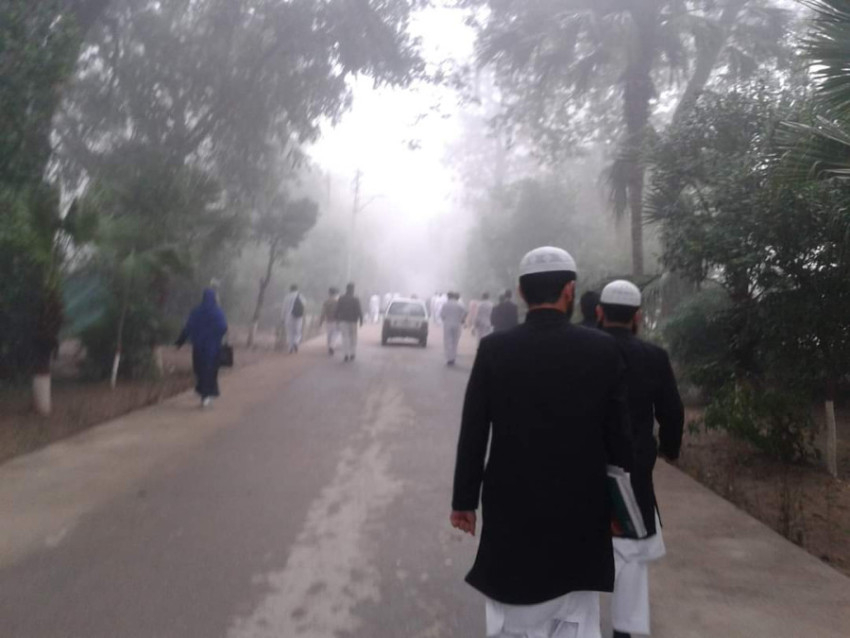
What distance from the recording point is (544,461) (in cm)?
345

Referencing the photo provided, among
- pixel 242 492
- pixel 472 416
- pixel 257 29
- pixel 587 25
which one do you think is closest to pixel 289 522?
pixel 242 492

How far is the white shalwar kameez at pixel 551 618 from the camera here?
3.49 meters

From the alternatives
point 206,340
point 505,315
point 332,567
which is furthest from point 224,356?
point 332,567

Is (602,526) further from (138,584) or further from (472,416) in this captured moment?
(138,584)

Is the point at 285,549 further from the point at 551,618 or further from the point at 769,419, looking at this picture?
the point at 769,419

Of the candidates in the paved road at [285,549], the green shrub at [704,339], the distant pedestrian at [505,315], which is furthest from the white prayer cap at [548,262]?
the distant pedestrian at [505,315]

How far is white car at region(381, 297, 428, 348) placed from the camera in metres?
28.8

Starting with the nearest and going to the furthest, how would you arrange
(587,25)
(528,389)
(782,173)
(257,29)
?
(528,389)
(782,173)
(587,25)
(257,29)

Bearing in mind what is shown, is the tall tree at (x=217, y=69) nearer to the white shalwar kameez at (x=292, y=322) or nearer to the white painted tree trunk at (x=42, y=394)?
the white shalwar kameez at (x=292, y=322)

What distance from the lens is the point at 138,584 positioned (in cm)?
579

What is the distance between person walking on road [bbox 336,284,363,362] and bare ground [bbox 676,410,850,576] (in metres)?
10.7

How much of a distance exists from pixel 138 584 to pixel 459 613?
1.95m

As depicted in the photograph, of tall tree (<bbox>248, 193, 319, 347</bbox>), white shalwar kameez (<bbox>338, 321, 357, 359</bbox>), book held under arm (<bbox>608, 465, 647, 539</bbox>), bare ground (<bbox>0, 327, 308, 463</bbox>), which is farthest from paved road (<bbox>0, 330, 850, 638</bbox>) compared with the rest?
tall tree (<bbox>248, 193, 319, 347</bbox>)

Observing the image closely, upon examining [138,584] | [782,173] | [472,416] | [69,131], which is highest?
[69,131]
